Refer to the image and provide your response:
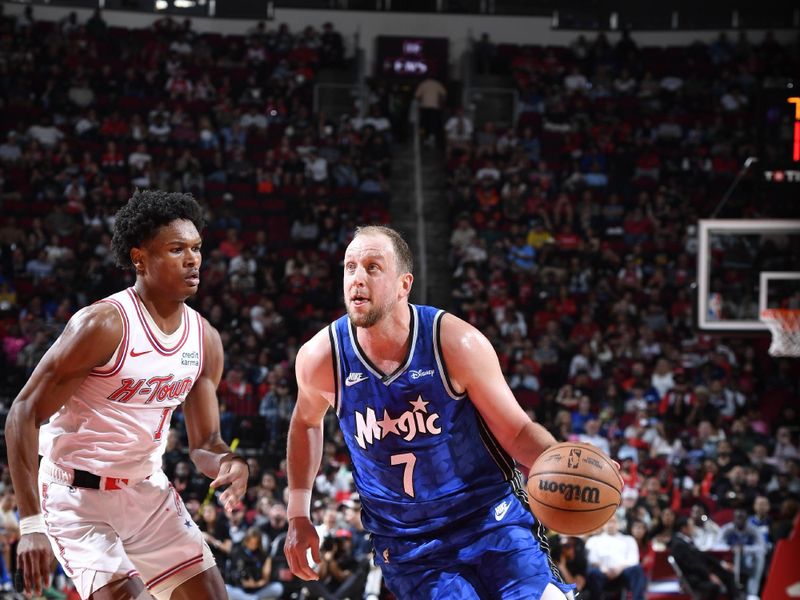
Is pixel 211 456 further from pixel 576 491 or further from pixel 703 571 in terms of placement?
pixel 703 571

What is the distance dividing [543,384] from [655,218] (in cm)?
439

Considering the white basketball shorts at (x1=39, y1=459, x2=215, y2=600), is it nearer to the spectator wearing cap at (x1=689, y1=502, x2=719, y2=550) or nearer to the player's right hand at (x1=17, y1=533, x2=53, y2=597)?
the player's right hand at (x1=17, y1=533, x2=53, y2=597)

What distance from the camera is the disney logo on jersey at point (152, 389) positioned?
4.02 meters

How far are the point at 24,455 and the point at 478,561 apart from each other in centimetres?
175

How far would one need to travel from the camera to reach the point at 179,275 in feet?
13.7

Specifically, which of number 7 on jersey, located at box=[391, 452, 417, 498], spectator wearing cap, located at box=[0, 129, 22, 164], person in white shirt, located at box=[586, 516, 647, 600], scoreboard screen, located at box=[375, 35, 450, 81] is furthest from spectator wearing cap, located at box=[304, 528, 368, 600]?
scoreboard screen, located at box=[375, 35, 450, 81]

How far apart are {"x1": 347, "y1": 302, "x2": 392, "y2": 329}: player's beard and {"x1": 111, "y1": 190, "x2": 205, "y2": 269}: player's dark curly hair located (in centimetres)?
97

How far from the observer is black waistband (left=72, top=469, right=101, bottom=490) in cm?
398

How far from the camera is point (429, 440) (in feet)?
12.3

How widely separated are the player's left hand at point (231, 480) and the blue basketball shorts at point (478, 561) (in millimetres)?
678

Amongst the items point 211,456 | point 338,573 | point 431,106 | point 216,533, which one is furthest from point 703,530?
point 431,106

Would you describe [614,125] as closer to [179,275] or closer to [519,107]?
[519,107]

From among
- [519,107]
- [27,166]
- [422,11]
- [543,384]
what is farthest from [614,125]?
[27,166]

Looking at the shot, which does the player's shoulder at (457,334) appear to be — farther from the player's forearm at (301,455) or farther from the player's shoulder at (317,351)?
the player's forearm at (301,455)
